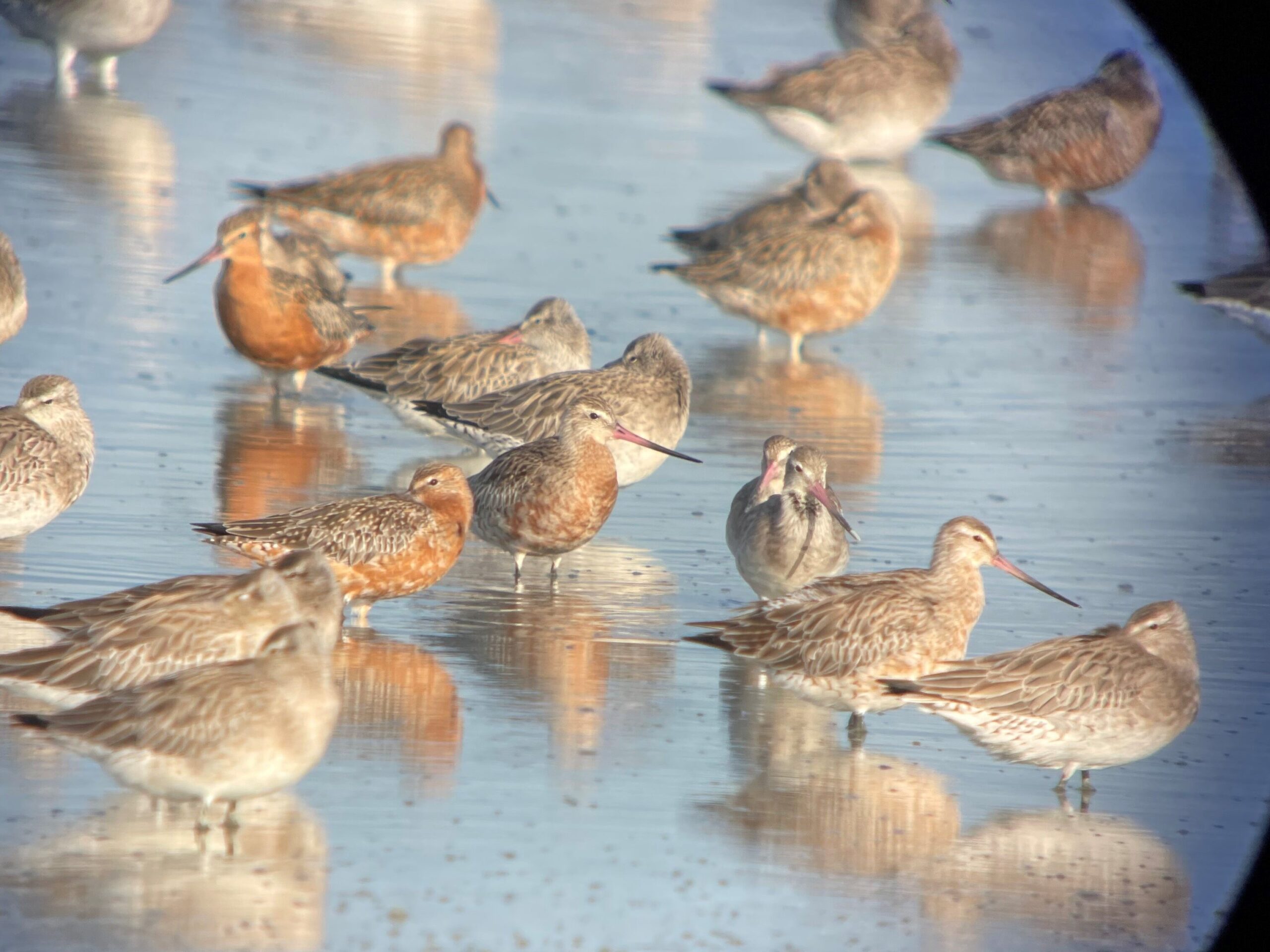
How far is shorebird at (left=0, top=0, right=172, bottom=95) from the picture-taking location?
1825cm

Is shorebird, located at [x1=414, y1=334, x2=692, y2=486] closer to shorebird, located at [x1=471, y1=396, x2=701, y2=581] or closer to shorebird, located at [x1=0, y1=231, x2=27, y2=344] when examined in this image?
shorebird, located at [x1=471, y1=396, x2=701, y2=581]

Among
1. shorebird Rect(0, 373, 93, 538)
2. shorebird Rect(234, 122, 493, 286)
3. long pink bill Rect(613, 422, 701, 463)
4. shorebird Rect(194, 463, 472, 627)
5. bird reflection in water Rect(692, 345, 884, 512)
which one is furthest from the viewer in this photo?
shorebird Rect(234, 122, 493, 286)

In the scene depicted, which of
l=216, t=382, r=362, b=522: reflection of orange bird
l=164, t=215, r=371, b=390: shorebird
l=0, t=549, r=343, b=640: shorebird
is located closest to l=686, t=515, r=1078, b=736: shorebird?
l=0, t=549, r=343, b=640: shorebird

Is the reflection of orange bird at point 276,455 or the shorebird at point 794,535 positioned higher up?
the shorebird at point 794,535

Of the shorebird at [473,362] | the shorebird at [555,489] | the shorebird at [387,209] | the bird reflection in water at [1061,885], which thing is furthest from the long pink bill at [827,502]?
the shorebird at [387,209]

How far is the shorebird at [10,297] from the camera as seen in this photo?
10617mm

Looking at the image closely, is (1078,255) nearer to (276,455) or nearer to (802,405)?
(802,405)

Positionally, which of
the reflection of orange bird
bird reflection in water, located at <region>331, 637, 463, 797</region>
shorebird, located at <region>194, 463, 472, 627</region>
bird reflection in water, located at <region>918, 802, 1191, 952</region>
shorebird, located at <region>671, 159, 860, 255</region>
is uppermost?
shorebird, located at <region>671, 159, 860, 255</region>

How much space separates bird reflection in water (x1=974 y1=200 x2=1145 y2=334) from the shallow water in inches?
2.8

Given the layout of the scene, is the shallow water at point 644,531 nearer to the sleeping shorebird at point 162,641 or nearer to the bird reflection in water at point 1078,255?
the bird reflection in water at point 1078,255

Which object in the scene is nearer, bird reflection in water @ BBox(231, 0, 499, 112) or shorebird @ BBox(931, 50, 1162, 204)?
shorebird @ BBox(931, 50, 1162, 204)

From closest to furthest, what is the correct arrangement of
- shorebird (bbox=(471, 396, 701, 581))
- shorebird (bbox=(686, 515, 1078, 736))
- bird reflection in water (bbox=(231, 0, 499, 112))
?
shorebird (bbox=(686, 515, 1078, 736)) → shorebird (bbox=(471, 396, 701, 581)) → bird reflection in water (bbox=(231, 0, 499, 112))

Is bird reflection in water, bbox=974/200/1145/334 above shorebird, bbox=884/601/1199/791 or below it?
above

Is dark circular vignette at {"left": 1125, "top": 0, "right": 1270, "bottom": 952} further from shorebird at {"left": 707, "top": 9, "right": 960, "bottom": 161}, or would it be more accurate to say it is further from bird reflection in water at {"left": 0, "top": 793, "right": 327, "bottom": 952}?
shorebird at {"left": 707, "top": 9, "right": 960, "bottom": 161}
